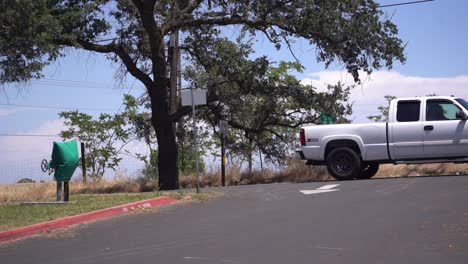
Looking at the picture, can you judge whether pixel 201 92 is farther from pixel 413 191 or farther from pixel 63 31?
pixel 63 31

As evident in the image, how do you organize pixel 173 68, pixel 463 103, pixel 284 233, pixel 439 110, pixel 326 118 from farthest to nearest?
pixel 173 68 → pixel 326 118 → pixel 439 110 → pixel 463 103 → pixel 284 233

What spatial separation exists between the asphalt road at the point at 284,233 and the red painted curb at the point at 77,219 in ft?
1.27

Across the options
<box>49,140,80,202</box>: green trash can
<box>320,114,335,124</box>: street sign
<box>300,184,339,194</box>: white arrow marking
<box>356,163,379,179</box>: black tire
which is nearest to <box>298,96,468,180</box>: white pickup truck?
<box>356,163,379,179</box>: black tire

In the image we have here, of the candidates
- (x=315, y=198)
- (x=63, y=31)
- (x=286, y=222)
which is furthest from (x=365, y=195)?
(x=63, y=31)

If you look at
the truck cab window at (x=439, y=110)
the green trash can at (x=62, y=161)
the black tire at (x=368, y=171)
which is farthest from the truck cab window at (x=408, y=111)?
the green trash can at (x=62, y=161)

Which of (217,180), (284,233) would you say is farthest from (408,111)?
(217,180)

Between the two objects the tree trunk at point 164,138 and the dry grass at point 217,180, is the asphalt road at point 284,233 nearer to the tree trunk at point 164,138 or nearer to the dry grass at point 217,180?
the dry grass at point 217,180

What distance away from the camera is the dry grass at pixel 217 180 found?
19141 mm

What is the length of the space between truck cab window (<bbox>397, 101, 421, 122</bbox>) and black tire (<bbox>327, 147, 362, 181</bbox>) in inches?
66.0

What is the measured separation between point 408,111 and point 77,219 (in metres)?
9.28

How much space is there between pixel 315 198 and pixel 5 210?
6.81 metres

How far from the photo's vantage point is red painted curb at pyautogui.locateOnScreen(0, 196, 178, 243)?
1008cm

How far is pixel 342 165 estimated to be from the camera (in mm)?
16766

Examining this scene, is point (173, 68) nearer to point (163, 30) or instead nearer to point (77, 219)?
point (163, 30)
